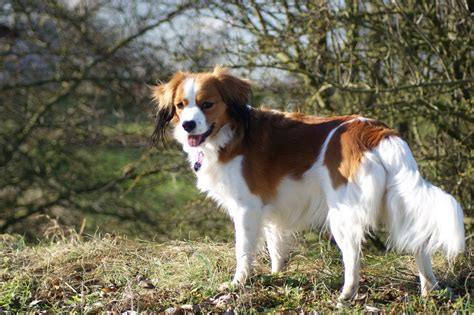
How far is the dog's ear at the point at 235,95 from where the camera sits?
17.4 feet

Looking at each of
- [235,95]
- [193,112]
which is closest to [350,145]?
[235,95]

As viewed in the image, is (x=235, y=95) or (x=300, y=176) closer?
(x=300, y=176)

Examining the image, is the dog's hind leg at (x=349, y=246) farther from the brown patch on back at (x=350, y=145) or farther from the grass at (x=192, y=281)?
the brown patch on back at (x=350, y=145)

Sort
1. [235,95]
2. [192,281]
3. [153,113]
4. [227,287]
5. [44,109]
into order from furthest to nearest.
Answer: [44,109] → [153,113] → [235,95] → [192,281] → [227,287]

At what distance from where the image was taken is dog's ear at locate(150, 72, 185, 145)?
5379 millimetres

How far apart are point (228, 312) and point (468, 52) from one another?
172 inches

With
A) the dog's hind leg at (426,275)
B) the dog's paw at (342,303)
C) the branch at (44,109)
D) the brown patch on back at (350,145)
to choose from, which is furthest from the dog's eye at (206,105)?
the branch at (44,109)

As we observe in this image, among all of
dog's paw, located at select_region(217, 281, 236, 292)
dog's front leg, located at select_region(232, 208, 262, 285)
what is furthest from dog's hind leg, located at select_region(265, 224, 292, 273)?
dog's paw, located at select_region(217, 281, 236, 292)

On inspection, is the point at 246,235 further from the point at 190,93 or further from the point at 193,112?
the point at 190,93

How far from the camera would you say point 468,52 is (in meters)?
7.55

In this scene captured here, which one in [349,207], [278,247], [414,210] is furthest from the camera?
[278,247]

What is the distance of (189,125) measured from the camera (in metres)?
5.03

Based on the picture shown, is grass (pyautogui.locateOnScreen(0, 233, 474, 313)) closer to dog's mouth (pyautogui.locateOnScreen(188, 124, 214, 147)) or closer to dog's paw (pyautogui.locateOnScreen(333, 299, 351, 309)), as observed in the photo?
dog's paw (pyautogui.locateOnScreen(333, 299, 351, 309))

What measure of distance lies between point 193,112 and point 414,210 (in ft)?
5.38
